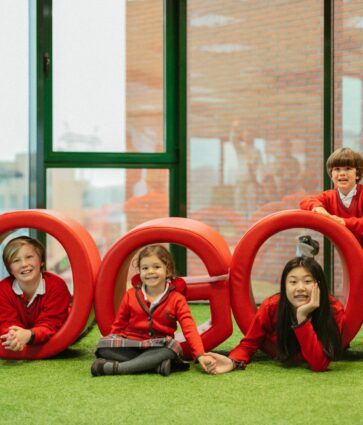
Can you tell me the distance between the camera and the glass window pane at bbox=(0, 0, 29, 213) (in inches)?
198

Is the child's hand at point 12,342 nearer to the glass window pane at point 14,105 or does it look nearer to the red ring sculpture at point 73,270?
the red ring sculpture at point 73,270

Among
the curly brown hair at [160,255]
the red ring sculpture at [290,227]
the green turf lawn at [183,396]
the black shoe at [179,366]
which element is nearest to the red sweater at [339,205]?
the red ring sculpture at [290,227]

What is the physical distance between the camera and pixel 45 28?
5.45 metres

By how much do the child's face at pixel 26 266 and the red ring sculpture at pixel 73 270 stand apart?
0.14 m

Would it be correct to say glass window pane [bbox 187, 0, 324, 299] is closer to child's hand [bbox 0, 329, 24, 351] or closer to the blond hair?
the blond hair

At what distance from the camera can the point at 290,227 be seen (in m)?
3.78

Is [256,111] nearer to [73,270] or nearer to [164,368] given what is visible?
[73,270]

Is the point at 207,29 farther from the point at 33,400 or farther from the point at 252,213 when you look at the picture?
the point at 33,400

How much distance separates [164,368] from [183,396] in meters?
0.36

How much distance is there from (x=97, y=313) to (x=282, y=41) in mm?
2822

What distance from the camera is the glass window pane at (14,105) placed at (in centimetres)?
504

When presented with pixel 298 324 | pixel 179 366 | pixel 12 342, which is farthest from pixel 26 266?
pixel 298 324

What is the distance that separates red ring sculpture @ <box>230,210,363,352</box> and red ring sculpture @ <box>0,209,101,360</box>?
75 cm

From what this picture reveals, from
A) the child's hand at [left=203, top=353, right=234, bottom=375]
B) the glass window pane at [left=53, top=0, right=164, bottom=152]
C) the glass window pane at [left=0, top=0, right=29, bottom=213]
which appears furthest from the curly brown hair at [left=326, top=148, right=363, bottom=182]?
the glass window pane at [left=0, top=0, right=29, bottom=213]
